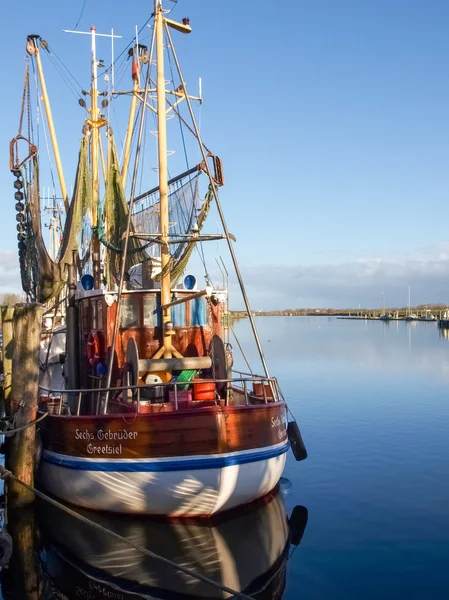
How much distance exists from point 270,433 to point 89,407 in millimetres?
5048

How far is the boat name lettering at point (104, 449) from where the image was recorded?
13086 millimetres

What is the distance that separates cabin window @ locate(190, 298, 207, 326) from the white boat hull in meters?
4.04

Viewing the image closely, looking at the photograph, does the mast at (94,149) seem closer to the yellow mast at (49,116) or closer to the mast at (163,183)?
the yellow mast at (49,116)

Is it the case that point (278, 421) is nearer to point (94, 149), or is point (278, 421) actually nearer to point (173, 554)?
point (173, 554)

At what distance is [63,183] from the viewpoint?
75.7ft

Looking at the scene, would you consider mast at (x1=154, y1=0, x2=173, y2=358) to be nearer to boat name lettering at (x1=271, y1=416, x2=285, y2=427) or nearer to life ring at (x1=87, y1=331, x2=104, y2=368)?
life ring at (x1=87, y1=331, x2=104, y2=368)

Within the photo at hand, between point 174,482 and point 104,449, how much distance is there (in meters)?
1.64

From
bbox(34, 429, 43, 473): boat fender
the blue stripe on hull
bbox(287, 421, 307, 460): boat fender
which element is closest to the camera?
the blue stripe on hull

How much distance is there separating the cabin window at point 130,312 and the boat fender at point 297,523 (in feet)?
18.2

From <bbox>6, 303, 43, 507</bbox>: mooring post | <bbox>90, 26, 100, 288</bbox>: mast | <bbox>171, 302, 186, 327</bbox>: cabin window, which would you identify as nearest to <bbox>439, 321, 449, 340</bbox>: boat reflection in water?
<bbox>90, 26, 100, 288</bbox>: mast

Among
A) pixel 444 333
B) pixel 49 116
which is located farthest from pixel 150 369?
pixel 444 333

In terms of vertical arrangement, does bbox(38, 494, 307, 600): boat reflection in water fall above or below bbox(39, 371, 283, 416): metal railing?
below

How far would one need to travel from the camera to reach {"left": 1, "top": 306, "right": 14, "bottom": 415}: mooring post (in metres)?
20.1

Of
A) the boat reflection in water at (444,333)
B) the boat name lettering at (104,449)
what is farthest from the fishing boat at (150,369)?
the boat reflection in water at (444,333)
